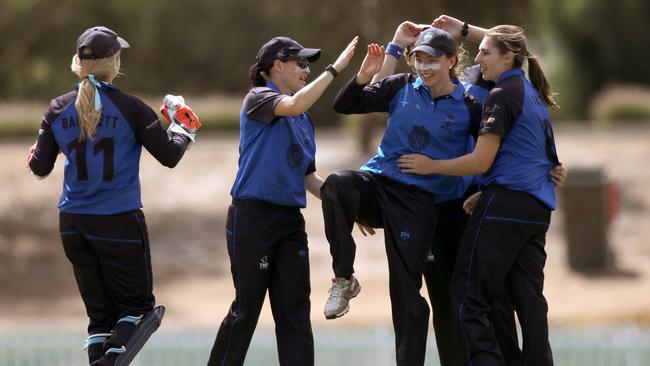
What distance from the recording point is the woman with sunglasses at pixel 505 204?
623 centimetres

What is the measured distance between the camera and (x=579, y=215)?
18844 millimetres

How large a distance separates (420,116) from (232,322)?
1.51m

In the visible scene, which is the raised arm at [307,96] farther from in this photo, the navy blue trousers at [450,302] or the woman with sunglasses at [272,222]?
the navy blue trousers at [450,302]

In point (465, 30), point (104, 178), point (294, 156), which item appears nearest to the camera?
point (104, 178)

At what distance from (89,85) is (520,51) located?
2.28 m

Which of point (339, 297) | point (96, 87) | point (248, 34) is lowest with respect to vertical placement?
point (339, 297)

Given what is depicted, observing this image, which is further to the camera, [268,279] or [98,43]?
[268,279]

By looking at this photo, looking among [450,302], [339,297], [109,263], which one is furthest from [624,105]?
[109,263]

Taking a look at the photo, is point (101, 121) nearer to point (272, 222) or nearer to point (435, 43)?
point (272, 222)

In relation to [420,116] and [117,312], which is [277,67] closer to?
[420,116]

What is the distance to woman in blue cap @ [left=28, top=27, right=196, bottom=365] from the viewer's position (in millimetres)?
6336

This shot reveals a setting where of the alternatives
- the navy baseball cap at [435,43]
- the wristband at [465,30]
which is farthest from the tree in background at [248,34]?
the navy baseball cap at [435,43]

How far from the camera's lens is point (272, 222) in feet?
21.4

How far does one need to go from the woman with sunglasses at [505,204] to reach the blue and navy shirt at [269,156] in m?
0.60
